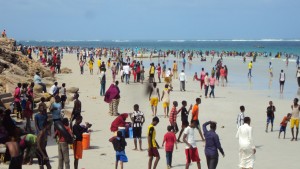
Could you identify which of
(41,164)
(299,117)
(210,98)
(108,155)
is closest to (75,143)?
(41,164)

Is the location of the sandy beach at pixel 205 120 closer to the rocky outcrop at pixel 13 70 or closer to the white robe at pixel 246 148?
the white robe at pixel 246 148

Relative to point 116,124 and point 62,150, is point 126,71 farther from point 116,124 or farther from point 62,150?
point 62,150

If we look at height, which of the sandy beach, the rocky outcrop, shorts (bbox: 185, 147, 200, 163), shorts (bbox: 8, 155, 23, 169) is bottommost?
the sandy beach

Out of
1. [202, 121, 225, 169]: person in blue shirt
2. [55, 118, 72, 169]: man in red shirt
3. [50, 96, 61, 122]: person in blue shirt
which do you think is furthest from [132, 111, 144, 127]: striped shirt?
[202, 121, 225, 169]: person in blue shirt

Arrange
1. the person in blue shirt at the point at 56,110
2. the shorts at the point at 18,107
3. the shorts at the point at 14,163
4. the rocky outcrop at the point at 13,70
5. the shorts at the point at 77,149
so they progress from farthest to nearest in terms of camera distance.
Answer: the rocky outcrop at the point at 13,70 → the shorts at the point at 18,107 → the person in blue shirt at the point at 56,110 → the shorts at the point at 77,149 → the shorts at the point at 14,163

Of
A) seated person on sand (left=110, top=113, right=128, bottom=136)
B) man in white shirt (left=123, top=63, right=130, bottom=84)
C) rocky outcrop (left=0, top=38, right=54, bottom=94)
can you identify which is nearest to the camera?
seated person on sand (left=110, top=113, right=128, bottom=136)

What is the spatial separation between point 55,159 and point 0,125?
1.72 meters

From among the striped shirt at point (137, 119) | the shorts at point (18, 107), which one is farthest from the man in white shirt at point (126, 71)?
the striped shirt at point (137, 119)

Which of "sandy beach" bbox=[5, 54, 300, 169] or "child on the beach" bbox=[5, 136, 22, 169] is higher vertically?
"child on the beach" bbox=[5, 136, 22, 169]

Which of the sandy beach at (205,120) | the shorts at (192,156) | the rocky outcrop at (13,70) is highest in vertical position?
the rocky outcrop at (13,70)

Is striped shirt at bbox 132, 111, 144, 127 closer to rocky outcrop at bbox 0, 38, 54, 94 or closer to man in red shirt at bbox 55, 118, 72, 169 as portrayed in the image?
man in red shirt at bbox 55, 118, 72, 169

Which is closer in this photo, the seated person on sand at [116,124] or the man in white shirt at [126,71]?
the seated person on sand at [116,124]

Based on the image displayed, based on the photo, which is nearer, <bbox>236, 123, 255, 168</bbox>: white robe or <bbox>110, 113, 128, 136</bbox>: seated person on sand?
<bbox>236, 123, 255, 168</bbox>: white robe

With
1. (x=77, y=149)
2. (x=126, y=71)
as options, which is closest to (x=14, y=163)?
(x=77, y=149)
